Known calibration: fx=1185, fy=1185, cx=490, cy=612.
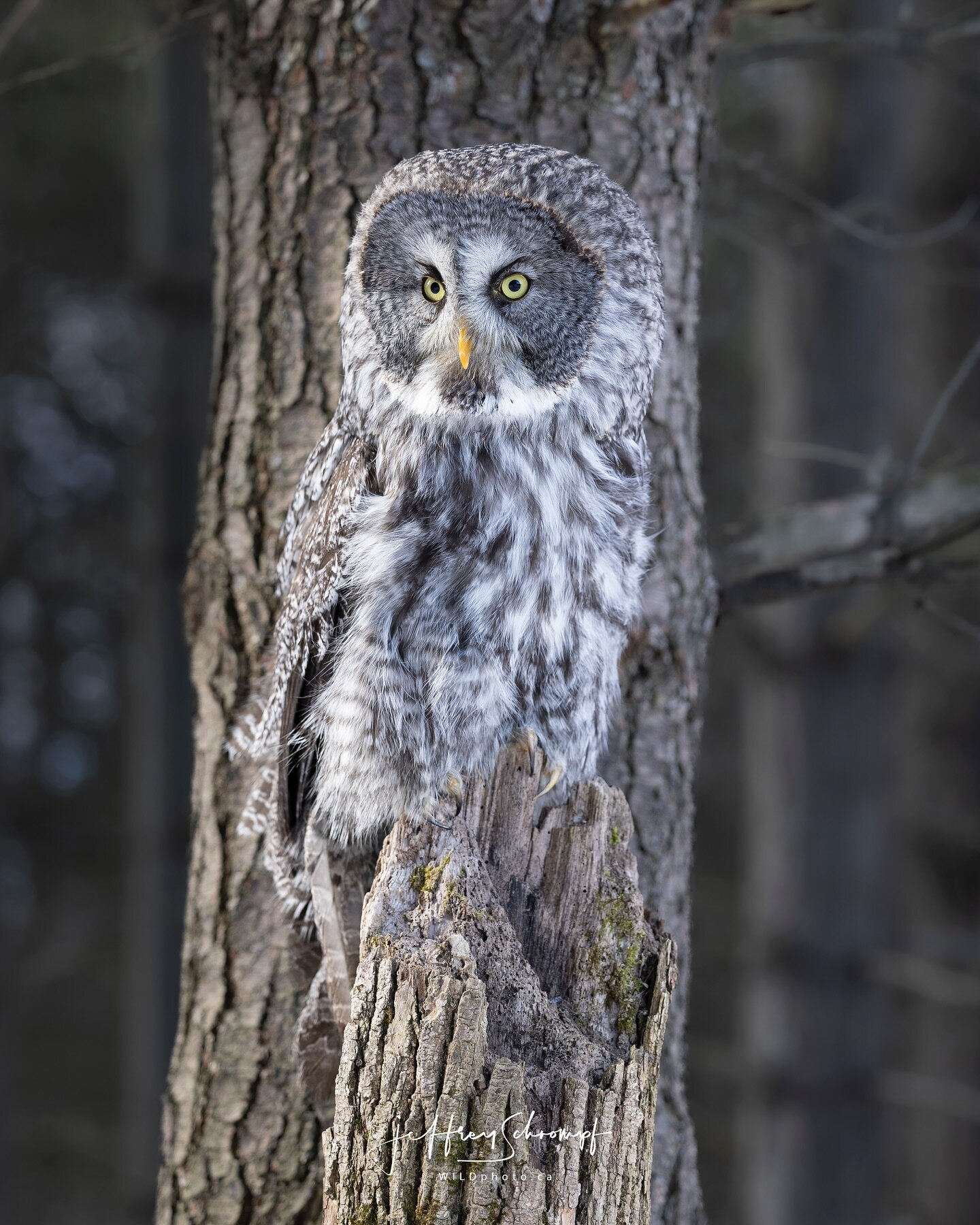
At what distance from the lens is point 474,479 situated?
1927mm

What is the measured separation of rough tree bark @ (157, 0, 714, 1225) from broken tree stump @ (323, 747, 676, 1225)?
1.84 feet

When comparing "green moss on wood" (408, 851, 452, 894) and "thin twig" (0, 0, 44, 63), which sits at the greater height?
"thin twig" (0, 0, 44, 63)

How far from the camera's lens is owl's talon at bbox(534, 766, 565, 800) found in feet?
6.57

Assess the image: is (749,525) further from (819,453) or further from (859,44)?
(859,44)

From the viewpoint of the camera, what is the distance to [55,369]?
24.4 ft

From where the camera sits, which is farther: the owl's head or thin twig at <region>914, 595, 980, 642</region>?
thin twig at <region>914, 595, 980, 642</region>

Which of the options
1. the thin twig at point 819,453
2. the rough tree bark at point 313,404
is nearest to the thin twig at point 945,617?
the thin twig at point 819,453

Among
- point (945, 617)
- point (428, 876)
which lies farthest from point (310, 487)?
point (945, 617)

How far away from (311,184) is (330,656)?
0.94 m

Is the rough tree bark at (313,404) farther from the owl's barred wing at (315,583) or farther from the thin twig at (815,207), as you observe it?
the thin twig at (815,207)

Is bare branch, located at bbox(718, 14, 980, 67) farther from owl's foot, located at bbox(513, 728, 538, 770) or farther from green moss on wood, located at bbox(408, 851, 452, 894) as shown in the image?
green moss on wood, located at bbox(408, 851, 452, 894)

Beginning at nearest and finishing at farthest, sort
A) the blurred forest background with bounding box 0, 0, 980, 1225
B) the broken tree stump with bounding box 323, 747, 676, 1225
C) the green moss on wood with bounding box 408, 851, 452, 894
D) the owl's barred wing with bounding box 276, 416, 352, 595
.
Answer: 1. the broken tree stump with bounding box 323, 747, 676, 1225
2. the green moss on wood with bounding box 408, 851, 452, 894
3. the owl's barred wing with bounding box 276, 416, 352, 595
4. the blurred forest background with bounding box 0, 0, 980, 1225

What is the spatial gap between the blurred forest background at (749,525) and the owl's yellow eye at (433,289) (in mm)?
993

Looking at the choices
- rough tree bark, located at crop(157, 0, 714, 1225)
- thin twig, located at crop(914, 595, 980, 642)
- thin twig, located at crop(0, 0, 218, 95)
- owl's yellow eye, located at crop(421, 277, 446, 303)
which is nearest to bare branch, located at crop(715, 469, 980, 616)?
thin twig, located at crop(914, 595, 980, 642)
